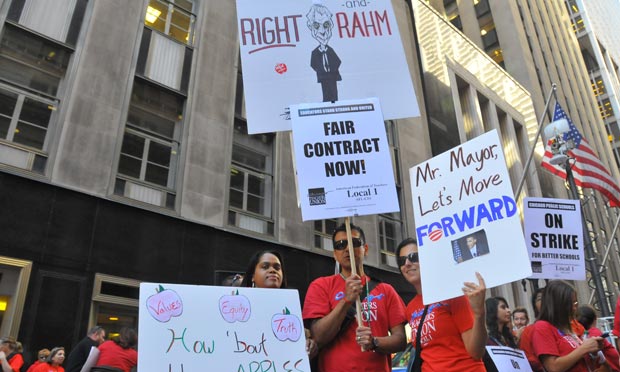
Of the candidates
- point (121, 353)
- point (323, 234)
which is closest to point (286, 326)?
point (121, 353)

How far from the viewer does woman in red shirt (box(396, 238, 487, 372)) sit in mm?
3059

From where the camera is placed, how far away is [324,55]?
5.18 m

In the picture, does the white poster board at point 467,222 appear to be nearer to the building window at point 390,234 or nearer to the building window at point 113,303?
the building window at point 113,303

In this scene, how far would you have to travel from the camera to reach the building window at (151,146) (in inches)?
488

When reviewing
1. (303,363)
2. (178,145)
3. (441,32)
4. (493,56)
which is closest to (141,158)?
(178,145)

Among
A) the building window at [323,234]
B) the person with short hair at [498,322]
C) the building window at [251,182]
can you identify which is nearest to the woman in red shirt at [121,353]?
the person with short hair at [498,322]

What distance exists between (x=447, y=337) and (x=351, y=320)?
76 centimetres

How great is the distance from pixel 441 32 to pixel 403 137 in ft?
33.4

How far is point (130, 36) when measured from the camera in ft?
43.6

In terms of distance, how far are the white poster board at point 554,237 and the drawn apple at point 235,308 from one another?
19.3 feet

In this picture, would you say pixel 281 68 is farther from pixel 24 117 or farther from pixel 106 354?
pixel 24 117

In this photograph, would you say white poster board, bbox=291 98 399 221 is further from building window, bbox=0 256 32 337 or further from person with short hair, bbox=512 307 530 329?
building window, bbox=0 256 32 337

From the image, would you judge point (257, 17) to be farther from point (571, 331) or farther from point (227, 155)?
point (227, 155)

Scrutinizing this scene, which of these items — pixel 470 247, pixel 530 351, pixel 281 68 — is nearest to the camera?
pixel 470 247
